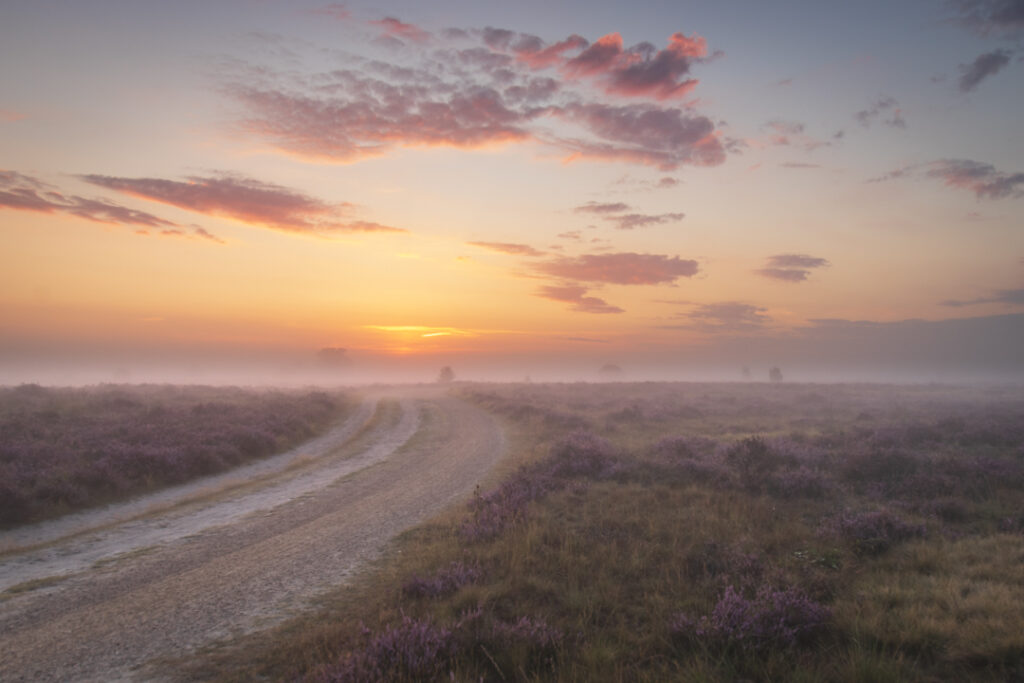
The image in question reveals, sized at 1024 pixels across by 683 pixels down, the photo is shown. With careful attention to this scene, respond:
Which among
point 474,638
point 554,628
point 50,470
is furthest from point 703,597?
point 50,470

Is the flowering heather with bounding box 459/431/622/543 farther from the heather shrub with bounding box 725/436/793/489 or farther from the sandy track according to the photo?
the heather shrub with bounding box 725/436/793/489

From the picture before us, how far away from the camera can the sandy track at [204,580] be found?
20.8 feet

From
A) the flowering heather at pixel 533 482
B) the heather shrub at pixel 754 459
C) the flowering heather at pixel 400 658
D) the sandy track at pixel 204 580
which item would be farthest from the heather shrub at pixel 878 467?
the flowering heather at pixel 400 658

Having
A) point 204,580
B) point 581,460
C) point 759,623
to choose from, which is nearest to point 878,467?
point 581,460

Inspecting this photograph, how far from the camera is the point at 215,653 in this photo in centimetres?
620

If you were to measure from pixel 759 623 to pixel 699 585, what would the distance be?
1809 millimetres

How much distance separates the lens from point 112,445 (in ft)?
57.7

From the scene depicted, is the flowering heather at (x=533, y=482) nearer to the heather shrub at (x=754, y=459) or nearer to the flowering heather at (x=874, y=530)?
the heather shrub at (x=754, y=459)

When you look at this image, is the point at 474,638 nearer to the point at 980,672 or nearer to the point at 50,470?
the point at 980,672

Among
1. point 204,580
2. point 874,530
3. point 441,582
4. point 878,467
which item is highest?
point 878,467

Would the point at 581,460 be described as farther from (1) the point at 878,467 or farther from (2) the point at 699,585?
(1) the point at 878,467

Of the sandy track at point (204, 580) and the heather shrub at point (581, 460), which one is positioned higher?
the heather shrub at point (581, 460)

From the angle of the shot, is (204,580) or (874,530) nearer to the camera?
(204,580)

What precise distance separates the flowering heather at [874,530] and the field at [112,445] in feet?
67.1
